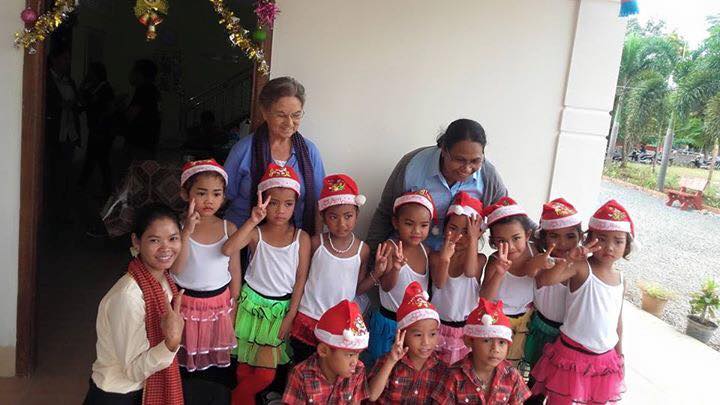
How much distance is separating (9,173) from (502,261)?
108 inches

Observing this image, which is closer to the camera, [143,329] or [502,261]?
[143,329]

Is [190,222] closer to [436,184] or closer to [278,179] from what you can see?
[278,179]

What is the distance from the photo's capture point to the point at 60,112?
570 centimetres

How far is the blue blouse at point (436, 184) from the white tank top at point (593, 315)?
75 centimetres

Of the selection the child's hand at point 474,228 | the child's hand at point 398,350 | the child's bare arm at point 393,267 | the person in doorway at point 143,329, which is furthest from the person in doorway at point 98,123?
the child's hand at point 398,350

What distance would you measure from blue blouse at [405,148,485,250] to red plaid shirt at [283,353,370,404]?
1.03 meters

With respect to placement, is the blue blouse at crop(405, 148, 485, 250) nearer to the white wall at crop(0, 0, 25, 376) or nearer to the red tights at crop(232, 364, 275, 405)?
the red tights at crop(232, 364, 275, 405)

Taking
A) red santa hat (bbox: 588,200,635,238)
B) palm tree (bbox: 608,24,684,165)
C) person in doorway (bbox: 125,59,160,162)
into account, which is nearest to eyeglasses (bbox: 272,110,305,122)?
red santa hat (bbox: 588,200,635,238)

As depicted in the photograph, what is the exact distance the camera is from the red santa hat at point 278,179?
2.62 metres

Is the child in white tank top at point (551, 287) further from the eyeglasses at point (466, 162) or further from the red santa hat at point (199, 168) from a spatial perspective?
the red santa hat at point (199, 168)

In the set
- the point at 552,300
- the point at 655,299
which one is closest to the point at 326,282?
the point at 552,300

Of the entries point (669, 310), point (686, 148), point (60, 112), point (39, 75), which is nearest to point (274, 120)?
point (39, 75)

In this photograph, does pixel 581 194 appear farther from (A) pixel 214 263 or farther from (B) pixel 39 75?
(B) pixel 39 75

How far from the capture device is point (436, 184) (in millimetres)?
3047
